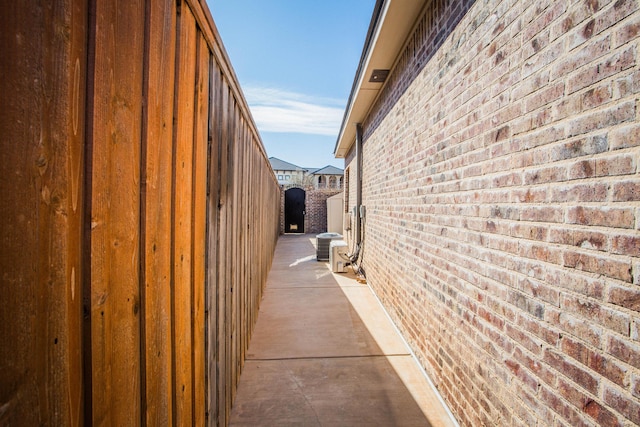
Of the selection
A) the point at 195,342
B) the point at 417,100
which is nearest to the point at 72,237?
the point at 195,342

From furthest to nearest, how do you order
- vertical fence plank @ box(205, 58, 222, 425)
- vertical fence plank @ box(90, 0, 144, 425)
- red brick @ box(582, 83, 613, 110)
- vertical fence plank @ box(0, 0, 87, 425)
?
1. vertical fence plank @ box(205, 58, 222, 425)
2. red brick @ box(582, 83, 613, 110)
3. vertical fence plank @ box(90, 0, 144, 425)
4. vertical fence plank @ box(0, 0, 87, 425)

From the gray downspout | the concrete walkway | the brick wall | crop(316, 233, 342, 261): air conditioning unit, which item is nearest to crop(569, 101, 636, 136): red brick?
the brick wall

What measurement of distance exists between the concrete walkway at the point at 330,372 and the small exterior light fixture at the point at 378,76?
3116mm

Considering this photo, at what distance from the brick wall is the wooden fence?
4.86 ft

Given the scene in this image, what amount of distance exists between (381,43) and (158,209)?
3100 mm

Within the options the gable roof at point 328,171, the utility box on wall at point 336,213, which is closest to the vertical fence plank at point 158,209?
the utility box on wall at point 336,213

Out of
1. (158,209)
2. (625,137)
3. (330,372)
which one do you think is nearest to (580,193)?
(625,137)

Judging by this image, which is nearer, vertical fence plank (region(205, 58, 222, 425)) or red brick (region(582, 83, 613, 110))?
red brick (region(582, 83, 613, 110))

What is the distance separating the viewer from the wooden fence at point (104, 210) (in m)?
0.48

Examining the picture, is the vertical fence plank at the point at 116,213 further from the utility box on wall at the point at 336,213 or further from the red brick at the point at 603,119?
the utility box on wall at the point at 336,213

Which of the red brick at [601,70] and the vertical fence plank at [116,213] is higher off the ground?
the red brick at [601,70]

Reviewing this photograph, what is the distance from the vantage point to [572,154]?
3.64ft

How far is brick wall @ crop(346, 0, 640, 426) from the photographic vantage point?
37.4 inches

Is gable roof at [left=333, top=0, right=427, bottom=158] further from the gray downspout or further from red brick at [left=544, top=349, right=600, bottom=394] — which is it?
red brick at [left=544, top=349, right=600, bottom=394]
